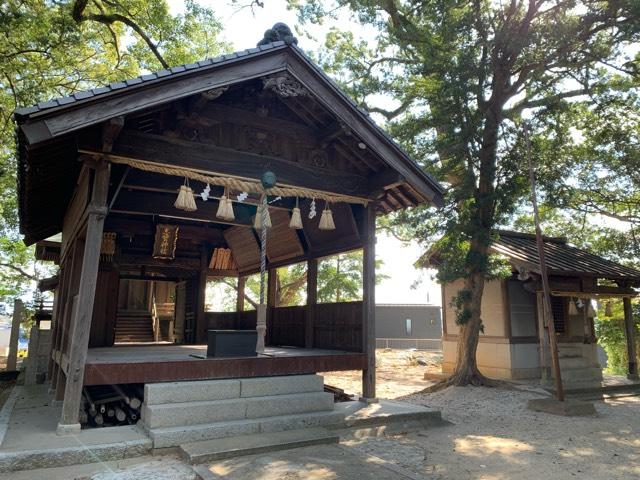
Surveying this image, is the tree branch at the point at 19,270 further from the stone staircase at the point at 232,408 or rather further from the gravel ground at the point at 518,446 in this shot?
the gravel ground at the point at 518,446

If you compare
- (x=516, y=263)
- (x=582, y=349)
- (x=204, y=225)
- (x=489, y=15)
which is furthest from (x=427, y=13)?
(x=582, y=349)

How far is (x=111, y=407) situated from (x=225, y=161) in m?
4.33

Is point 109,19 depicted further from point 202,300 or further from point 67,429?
point 67,429

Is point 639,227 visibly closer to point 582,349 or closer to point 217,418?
point 582,349

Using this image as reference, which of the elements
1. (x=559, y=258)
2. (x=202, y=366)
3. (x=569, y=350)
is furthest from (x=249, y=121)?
(x=569, y=350)

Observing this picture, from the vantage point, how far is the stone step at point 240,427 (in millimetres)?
5465

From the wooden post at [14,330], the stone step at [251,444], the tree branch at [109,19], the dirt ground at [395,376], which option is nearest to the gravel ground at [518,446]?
the stone step at [251,444]

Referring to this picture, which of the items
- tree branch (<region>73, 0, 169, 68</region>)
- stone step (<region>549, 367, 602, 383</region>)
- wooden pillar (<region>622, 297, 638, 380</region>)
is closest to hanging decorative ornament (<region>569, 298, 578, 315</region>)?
stone step (<region>549, 367, 602, 383</region>)

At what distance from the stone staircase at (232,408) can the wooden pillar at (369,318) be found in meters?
1.06

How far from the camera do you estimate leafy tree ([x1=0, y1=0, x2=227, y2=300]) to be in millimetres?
14203

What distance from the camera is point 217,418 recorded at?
606cm

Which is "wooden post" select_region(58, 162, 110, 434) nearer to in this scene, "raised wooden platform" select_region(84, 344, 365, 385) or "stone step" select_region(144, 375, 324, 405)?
"raised wooden platform" select_region(84, 344, 365, 385)

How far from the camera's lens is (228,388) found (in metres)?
6.47

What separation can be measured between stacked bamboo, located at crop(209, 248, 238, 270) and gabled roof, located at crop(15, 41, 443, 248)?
4.53 meters
